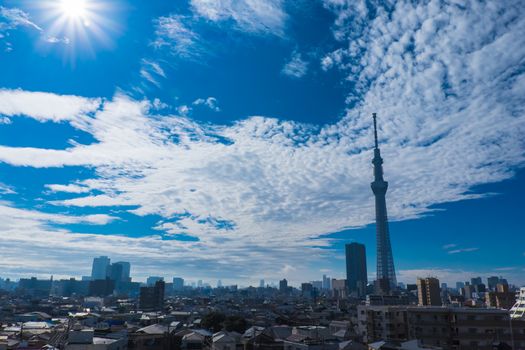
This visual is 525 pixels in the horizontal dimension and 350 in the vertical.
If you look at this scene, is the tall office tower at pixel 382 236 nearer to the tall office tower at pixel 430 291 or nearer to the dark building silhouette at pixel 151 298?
the tall office tower at pixel 430 291

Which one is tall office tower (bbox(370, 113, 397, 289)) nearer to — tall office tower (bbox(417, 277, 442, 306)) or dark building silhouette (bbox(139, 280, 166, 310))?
tall office tower (bbox(417, 277, 442, 306))

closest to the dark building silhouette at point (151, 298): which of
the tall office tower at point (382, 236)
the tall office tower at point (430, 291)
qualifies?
the tall office tower at point (382, 236)

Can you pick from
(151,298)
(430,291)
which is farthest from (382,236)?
(151,298)

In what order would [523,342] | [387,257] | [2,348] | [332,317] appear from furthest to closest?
[387,257]
[332,317]
[523,342]
[2,348]

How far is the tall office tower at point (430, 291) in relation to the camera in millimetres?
119750

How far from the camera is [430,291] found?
12050 cm

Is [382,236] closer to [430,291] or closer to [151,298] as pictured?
[430,291]

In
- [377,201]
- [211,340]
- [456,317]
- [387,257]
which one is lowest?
[211,340]

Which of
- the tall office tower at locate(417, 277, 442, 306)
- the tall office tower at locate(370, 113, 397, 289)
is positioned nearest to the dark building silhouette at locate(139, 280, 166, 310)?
the tall office tower at locate(370, 113, 397, 289)

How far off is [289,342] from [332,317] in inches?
2311

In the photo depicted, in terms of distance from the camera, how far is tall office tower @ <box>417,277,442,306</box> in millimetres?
119750

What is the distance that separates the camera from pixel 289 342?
144 feet

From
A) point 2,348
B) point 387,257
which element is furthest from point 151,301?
point 2,348

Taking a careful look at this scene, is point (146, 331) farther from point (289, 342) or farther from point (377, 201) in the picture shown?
point (377, 201)
